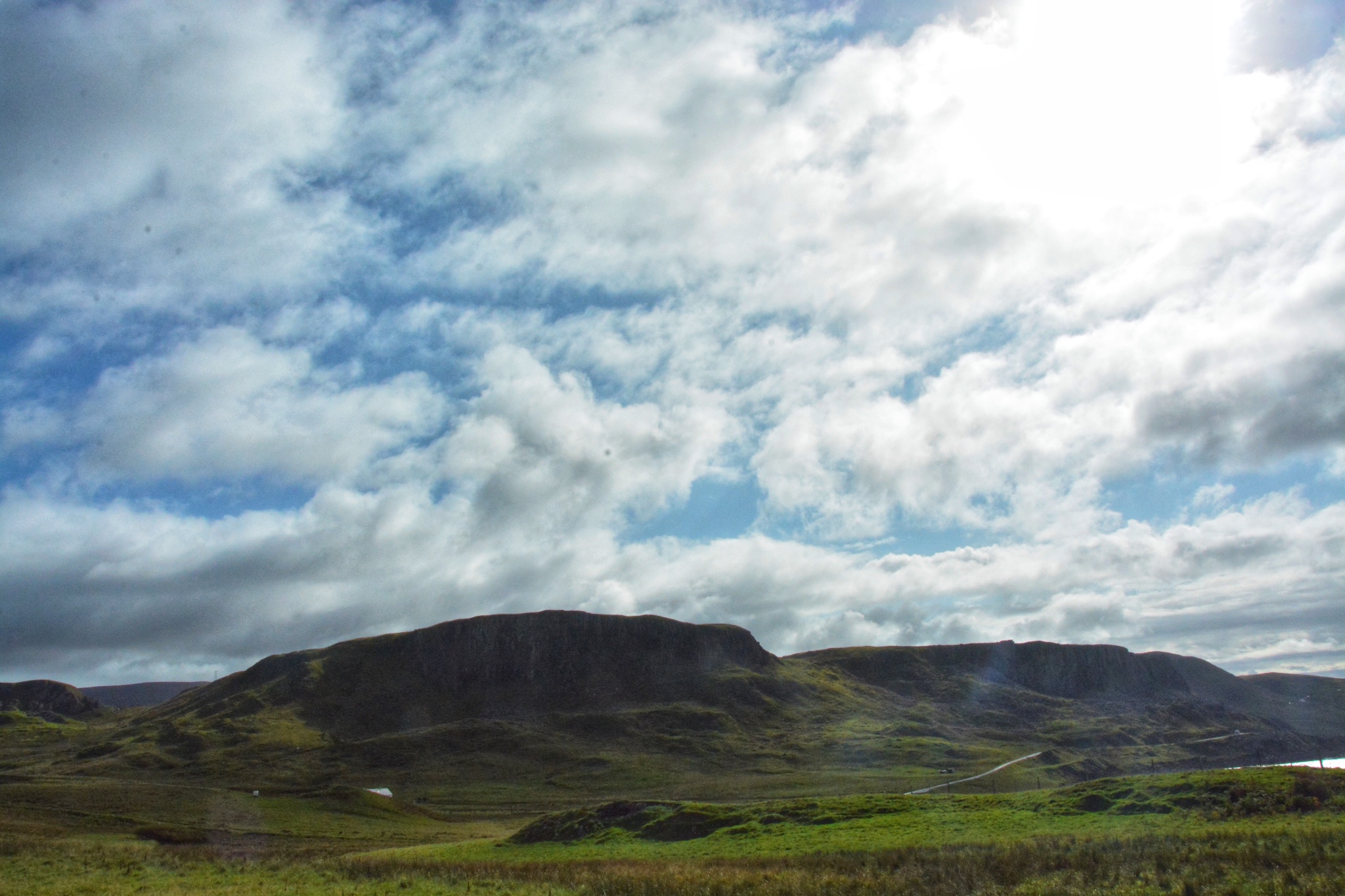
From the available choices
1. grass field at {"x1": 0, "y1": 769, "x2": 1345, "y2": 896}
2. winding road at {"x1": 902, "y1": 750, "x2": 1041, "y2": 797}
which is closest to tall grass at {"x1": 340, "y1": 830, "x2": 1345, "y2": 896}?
grass field at {"x1": 0, "y1": 769, "x2": 1345, "y2": 896}

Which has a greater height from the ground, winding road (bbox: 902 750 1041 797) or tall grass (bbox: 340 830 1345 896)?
tall grass (bbox: 340 830 1345 896)

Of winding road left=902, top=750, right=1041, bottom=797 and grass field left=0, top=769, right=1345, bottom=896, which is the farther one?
winding road left=902, top=750, right=1041, bottom=797

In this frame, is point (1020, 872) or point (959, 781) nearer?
point (1020, 872)

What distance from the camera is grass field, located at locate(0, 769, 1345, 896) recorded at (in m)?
28.2

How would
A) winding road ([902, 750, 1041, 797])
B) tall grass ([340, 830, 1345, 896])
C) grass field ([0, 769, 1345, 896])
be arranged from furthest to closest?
1. winding road ([902, 750, 1041, 797])
2. grass field ([0, 769, 1345, 896])
3. tall grass ([340, 830, 1345, 896])

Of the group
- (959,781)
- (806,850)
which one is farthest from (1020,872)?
(959,781)

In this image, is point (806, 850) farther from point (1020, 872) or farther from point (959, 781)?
point (959, 781)

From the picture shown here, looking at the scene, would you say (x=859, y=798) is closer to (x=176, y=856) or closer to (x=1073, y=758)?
(x=176, y=856)

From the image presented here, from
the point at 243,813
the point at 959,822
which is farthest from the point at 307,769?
the point at 959,822

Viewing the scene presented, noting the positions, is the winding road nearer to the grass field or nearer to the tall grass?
the grass field

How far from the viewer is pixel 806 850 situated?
3941cm

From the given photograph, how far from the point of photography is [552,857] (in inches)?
1786

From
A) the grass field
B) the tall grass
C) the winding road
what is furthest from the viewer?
the winding road

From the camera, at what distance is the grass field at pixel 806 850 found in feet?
92.6
